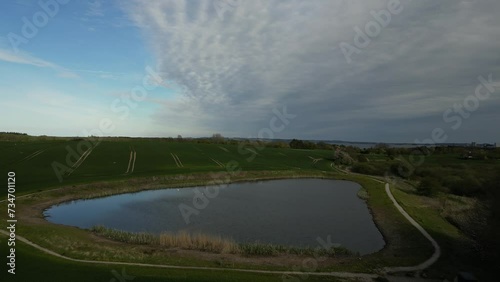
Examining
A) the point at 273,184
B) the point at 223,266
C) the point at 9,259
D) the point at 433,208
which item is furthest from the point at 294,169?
the point at 9,259

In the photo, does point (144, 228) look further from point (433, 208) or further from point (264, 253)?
point (433, 208)

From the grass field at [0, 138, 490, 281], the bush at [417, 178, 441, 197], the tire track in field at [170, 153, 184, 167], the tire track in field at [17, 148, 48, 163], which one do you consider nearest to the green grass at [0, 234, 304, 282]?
the grass field at [0, 138, 490, 281]

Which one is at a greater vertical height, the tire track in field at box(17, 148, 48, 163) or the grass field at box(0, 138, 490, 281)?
the tire track in field at box(17, 148, 48, 163)

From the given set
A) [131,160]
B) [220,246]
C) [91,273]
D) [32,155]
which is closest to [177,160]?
[131,160]

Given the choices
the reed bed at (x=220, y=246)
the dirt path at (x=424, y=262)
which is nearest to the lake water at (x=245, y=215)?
the reed bed at (x=220, y=246)

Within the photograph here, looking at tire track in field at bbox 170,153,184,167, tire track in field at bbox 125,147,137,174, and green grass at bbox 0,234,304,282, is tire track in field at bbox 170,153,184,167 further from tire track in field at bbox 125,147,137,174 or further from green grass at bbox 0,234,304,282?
green grass at bbox 0,234,304,282

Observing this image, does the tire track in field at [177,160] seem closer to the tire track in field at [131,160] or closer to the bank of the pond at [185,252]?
the tire track in field at [131,160]

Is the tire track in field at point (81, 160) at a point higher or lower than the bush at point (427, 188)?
higher

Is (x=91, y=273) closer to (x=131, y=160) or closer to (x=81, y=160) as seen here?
(x=81, y=160)
